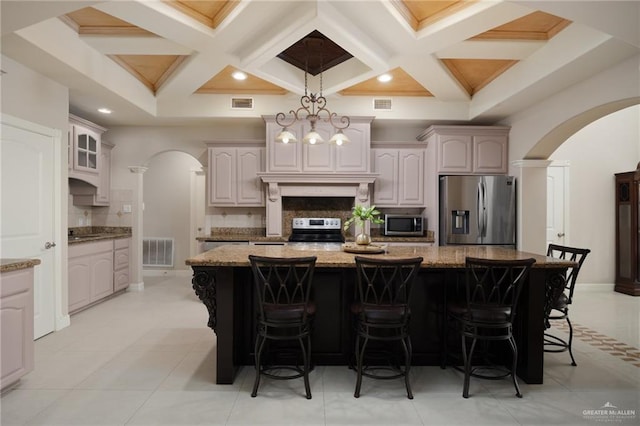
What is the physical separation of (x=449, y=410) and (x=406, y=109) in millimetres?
3882

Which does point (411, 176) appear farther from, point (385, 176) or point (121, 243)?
point (121, 243)

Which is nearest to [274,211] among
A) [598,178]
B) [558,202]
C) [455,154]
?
[455,154]

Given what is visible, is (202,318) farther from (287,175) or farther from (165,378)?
(287,175)

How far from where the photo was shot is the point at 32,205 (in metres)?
3.34

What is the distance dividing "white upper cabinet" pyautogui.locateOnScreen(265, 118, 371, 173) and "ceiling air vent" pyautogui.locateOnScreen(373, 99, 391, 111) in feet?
0.86

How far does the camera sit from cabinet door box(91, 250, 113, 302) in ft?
14.8

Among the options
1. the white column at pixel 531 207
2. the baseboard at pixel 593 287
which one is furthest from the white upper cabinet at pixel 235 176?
the baseboard at pixel 593 287

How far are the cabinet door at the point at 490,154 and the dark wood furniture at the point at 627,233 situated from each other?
2.07 metres

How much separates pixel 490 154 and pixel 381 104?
5.41 feet

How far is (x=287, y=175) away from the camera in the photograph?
491 centimetres

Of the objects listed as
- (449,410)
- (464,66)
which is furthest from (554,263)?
(464,66)

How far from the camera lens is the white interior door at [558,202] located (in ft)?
18.6

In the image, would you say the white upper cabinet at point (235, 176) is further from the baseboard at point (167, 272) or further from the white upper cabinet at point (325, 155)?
the baseboard at point (167, 272)

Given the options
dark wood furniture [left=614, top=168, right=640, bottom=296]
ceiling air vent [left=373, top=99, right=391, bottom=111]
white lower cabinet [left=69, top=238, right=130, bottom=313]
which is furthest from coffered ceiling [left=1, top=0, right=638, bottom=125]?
dark wood furniture [left=614, top=168, right=640, bottom=296]
